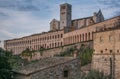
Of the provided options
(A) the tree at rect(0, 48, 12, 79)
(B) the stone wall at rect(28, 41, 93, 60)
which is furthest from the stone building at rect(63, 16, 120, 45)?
(A) the tree at rect(0, 48, 12, 79)

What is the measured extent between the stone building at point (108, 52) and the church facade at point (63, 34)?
16.9m

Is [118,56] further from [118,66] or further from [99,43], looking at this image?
[99,43]

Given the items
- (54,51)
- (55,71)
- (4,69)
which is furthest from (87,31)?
(4,69)

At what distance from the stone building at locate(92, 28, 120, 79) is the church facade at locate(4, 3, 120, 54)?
16.9 metres

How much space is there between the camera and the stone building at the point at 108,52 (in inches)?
1130

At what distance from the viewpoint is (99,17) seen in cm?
6800

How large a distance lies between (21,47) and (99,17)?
33.5 m

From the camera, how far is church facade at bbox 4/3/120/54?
56184mm

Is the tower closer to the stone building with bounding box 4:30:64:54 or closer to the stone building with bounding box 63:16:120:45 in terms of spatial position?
the stone building with bounding box 4:30:64:54

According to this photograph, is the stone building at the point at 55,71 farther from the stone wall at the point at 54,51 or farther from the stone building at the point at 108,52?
the stone wall at the point at 54,51

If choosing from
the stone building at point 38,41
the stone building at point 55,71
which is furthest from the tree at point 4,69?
the stone building at point 38,41

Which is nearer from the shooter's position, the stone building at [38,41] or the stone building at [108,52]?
the stone building at [108,52]

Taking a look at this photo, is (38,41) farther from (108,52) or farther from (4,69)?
(4,69)

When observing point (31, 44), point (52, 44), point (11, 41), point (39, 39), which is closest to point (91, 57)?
point (52, 44)
